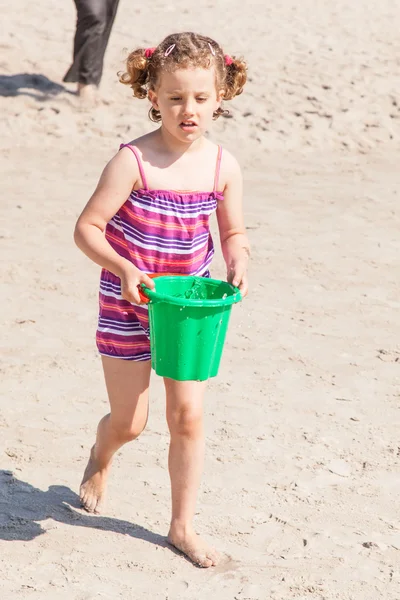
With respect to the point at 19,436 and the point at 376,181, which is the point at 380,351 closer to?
the point at 19,436

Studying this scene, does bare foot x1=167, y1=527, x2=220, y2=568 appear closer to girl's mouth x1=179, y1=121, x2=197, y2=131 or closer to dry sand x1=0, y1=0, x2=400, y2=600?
dry sand x1=0, y1=0, x2=400, y2=600

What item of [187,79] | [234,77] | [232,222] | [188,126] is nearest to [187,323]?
[232,222]

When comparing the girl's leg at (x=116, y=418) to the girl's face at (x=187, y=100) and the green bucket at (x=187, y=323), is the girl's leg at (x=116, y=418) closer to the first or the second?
the green bucket at (x=187, y=323)

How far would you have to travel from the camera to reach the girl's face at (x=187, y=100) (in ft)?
9.75

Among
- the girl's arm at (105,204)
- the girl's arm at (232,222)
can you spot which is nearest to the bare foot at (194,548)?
the girl's arm at (232,222)

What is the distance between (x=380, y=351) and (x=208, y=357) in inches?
84.3

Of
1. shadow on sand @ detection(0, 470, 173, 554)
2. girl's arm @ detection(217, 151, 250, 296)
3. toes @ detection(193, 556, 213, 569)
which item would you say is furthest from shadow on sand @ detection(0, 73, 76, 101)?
toes @ detection(193, 556, 213, 569)

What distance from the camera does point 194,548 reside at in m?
3.22

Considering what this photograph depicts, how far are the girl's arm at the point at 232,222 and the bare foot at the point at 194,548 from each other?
787 millimetres

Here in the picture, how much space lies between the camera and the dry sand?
3.24 m

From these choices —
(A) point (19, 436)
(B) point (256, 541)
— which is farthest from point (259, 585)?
(A) point (19, 436)

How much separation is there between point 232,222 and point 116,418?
28.1 inches

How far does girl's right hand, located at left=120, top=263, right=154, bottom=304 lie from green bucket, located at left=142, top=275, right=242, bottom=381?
2 cm

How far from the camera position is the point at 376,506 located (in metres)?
3.62
